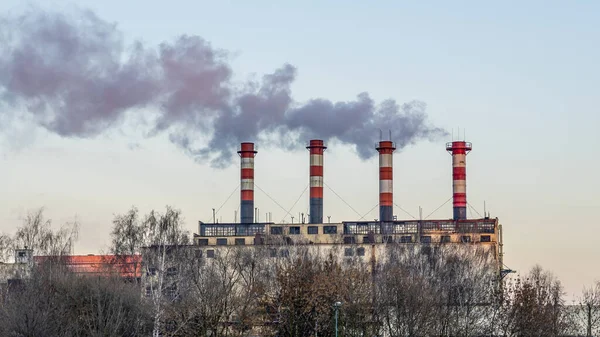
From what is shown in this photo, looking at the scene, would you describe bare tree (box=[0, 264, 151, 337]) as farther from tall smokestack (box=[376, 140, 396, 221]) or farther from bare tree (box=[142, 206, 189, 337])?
tall smokestack (box=[376, 140, 396, 221])

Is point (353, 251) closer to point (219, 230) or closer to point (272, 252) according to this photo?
point (272, 252)

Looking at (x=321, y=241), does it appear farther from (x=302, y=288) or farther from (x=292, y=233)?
(x=302, y=288)

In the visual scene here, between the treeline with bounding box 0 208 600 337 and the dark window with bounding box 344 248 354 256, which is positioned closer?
the treeline with bounding box 0 208 600 337

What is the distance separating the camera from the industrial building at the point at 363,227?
9356 centimetres

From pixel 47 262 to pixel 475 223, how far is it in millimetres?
40728

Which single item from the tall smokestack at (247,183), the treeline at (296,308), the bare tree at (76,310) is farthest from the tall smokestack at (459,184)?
the bare tree at (76,310)

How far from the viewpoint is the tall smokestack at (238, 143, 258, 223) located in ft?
318

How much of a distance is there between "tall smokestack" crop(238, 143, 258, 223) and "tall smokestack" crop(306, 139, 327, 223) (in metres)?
5.32

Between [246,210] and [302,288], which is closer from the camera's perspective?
[302,288]

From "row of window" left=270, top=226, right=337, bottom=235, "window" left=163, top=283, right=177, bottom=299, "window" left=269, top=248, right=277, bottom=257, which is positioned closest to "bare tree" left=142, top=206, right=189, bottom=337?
"window" left=163, top=283, right=177, bottom=299

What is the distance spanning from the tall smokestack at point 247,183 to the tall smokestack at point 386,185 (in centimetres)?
1160

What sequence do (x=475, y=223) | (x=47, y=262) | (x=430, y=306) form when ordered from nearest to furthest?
(x=430, y=306) → (x=47, y=262) → (x=475, y=223)

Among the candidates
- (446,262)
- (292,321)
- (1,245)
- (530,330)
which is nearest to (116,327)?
(292,321)

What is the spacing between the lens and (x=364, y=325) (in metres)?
50.3
